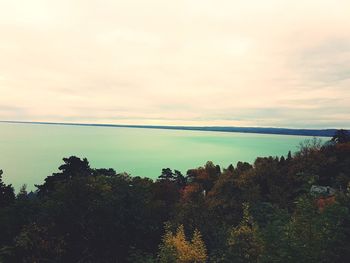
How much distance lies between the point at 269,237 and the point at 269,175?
1923 inches

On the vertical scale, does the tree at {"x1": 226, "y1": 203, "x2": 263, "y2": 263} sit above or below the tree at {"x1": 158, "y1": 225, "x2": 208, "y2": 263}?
above

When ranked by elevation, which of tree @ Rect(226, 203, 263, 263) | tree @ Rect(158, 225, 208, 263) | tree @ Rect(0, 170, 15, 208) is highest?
tree @ Rect(226, 203, 263, 263)

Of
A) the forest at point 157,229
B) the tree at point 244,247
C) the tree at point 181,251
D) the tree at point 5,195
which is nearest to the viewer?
the forest at point 157,229

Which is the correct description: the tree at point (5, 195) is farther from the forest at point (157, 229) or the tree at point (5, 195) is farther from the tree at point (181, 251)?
the tree at point (181, 251)

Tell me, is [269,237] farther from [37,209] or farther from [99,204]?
[37,209]

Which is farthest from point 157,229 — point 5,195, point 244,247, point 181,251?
point 5,195

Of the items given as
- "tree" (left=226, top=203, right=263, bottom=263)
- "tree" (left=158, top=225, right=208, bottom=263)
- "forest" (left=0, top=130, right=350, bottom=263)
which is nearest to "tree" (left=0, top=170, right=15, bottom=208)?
"forest" (left=0, top=130, right=350, bottom=263)

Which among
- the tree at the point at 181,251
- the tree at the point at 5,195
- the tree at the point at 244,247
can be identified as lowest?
the tree at the point at 5,195

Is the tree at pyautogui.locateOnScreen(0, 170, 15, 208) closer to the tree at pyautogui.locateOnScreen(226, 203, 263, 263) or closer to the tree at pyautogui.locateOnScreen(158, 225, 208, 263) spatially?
the tree at pyautogui.locateOnScreen(158, 225, 208, 263)

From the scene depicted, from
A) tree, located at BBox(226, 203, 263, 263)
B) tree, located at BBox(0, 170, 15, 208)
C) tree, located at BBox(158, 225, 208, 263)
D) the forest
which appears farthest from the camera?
tree, located at BBox(0, 170, 15, 208)

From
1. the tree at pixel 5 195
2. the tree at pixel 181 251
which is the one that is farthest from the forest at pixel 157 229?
the tree at pixel 5 195

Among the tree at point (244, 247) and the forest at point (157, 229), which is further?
the tree at point (244, 247)

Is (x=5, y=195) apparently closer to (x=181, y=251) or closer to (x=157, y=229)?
(x=157, y=229)

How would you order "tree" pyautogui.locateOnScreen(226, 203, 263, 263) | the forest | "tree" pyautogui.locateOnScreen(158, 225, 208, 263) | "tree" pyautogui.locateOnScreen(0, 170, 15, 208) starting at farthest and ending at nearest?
"tree" pyautogui.locateOnScreen(0, 170, 15, 208), "tree" pyautogui.locateOnScreen(158, 225, 208, 263), "tree" pyautogui.locateOnScreen(226, 203, 263, 263), the forest
